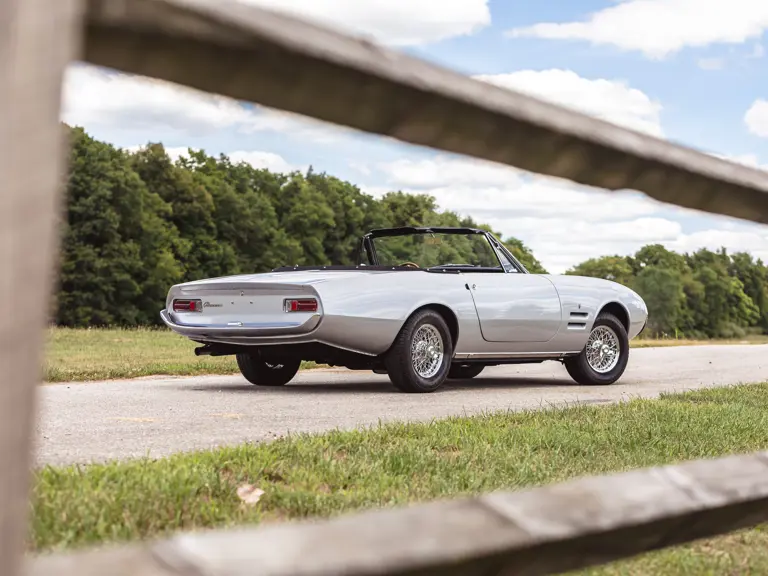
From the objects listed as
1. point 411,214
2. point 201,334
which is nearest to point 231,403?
point 201,334

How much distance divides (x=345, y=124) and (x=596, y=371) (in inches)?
368

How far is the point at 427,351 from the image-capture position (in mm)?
8609

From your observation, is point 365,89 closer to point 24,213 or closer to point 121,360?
point 24,213

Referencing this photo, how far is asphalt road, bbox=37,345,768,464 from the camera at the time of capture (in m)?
5.25

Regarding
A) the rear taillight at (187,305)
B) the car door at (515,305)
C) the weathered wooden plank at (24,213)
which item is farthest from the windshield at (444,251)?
the weathered wooden plank at (24,213)

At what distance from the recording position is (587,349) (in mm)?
10180

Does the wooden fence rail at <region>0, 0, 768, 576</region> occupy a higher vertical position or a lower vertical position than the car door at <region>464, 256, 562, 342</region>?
higher

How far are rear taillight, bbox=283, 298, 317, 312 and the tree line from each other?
27.3 meters

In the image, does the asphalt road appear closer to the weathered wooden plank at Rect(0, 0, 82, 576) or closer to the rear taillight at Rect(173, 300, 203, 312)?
the rear taillight at Rect(173, 300, 203, 312)

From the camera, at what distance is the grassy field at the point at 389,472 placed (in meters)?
3.03

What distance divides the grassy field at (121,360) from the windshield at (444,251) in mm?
2488

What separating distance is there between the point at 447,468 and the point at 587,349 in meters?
6.23

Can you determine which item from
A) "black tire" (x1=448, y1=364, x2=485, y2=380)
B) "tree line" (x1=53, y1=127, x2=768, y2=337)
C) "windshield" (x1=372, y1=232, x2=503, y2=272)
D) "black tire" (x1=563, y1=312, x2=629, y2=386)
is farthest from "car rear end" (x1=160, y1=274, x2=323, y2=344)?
"tree line" (x1=53, y1=127, x2=768, y2=337)

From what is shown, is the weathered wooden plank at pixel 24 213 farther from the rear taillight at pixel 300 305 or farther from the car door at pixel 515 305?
the car door at pixel 515 305
